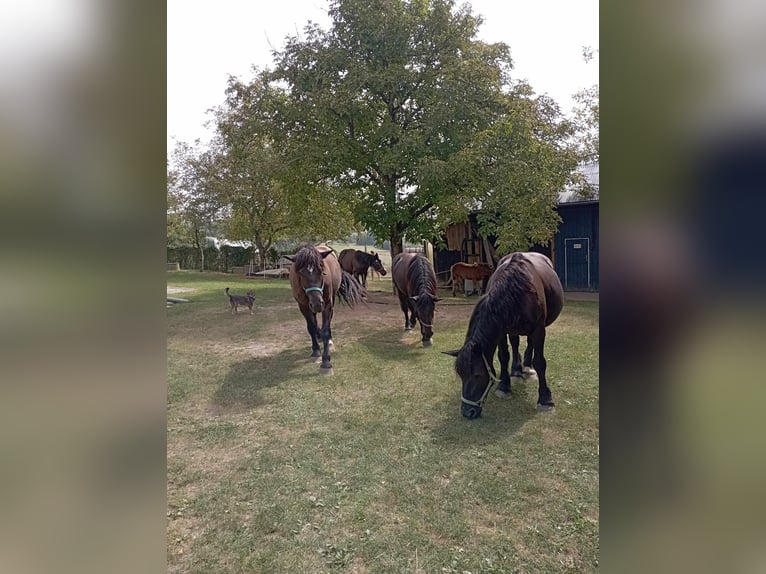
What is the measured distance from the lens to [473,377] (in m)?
3.55

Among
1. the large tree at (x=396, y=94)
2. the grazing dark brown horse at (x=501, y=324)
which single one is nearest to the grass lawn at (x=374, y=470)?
the grazing dark brown horse at (x=501, y=324)

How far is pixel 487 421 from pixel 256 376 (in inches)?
120

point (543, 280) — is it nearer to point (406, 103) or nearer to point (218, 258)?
point (406, 103)

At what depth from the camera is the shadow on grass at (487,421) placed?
130 inches

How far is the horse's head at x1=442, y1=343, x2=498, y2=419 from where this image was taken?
352cm

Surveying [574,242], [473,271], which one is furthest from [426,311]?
[574,242]

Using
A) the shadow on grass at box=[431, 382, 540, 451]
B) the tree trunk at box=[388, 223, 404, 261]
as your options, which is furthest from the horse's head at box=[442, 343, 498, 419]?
the tree trunk at box=[388, 223, 404, 261]

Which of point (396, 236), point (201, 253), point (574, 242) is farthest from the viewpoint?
point (201, 253)

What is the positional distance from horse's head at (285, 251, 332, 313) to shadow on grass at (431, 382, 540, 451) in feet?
6.55

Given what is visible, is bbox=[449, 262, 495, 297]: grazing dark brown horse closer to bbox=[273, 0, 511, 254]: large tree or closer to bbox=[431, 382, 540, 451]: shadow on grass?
bbox=[273, 0, 511, 254]: large tree

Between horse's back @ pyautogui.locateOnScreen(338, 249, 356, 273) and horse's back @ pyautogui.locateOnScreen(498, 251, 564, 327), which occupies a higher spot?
horse's back @ pyautogui.locateOnScreen(338, 249, 356, 273)
